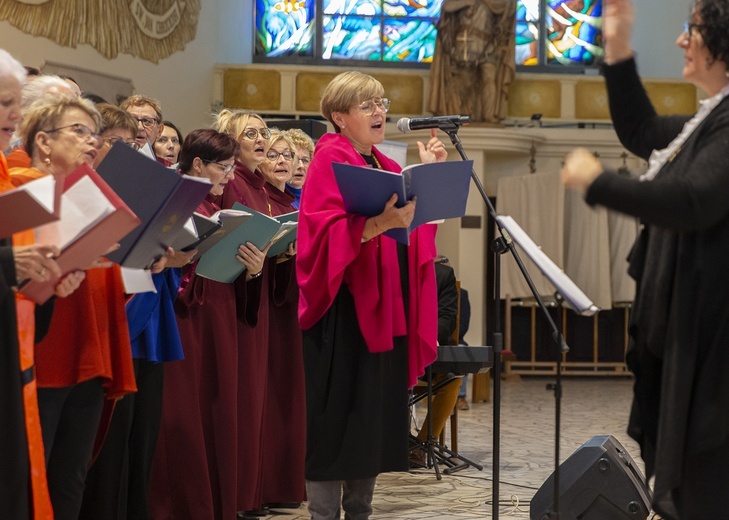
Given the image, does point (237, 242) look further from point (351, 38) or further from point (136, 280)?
point (351, 38)

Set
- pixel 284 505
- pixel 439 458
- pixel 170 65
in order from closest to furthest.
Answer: pixel 284 505, pixel 439 458, pixel 170 65

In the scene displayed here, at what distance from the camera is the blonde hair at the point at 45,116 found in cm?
295

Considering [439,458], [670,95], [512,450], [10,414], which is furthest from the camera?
[670,95]

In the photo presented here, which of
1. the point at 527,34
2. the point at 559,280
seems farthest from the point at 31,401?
the point at 527,34

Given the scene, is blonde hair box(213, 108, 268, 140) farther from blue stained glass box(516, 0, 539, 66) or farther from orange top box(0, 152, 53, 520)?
blue stained glass box(516, 0, 539, 66)

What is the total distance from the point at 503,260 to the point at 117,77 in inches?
191

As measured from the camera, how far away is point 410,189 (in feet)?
10.9

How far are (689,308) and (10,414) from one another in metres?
1.67

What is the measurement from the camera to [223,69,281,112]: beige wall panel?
12.5 meters

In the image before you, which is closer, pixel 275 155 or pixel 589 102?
pixel 275 155

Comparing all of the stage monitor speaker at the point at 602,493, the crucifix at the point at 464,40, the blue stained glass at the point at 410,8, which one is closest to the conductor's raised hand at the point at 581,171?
the stage monitor speaker at the point at 602,493

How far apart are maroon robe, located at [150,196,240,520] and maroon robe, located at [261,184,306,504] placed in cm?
55

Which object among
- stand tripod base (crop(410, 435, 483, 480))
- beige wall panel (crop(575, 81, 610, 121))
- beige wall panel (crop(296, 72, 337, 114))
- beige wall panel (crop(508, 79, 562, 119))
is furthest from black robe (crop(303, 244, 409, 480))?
beige wall panel (crop(575, 81, 610, 121))

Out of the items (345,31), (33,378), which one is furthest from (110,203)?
(345,31)
